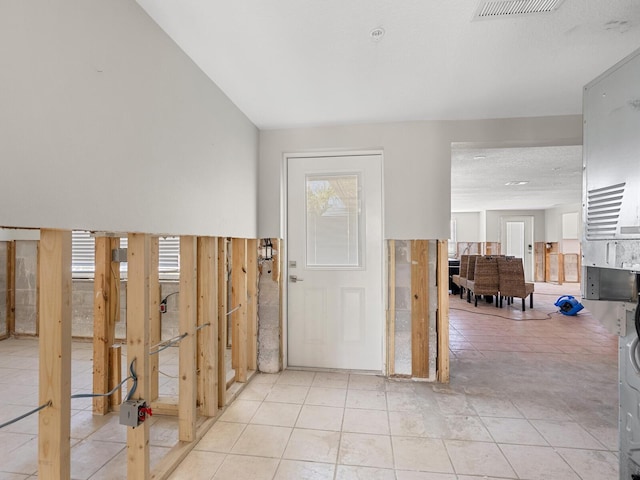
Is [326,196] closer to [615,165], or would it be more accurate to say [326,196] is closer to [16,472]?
[615,165]

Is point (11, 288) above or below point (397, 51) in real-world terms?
below

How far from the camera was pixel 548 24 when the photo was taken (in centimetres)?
171

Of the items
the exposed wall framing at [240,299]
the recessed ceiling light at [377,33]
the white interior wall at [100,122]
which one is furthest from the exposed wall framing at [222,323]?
the recessed ceiling light at [377,33]

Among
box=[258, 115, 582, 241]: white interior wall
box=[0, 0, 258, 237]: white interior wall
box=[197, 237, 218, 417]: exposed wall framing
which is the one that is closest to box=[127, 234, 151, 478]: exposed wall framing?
box=[0, 0, 258, 237]: white interior wall

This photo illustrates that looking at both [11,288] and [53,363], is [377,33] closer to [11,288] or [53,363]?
[53,363]

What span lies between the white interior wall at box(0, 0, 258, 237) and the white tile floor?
4.58 feet

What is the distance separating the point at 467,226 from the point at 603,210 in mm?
10247

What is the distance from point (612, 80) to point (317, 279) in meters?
2.49

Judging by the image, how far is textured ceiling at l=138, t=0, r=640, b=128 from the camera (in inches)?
63.7

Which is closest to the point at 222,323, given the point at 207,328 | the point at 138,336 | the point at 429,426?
the point at 207,328

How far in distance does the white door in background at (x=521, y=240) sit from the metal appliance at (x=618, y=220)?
33.4 feet

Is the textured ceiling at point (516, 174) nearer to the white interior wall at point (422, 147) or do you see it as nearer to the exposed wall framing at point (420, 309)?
the white interior wall at point (422, 147)

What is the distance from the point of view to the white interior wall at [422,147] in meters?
2.97

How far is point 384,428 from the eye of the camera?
229 cm
